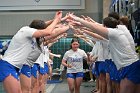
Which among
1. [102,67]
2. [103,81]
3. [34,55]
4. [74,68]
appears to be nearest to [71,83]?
[74,68]

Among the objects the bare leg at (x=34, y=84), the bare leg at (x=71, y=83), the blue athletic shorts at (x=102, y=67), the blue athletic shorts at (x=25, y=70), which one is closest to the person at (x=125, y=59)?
the blue athletic shorts at (x=25, y=70)

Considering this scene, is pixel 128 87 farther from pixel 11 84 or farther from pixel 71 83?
pixel 71 83

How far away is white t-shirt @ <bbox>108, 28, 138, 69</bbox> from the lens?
535 cm

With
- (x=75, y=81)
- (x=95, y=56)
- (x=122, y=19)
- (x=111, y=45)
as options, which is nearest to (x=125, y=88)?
(x=111, y=45)

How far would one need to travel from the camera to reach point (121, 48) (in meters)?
5.41

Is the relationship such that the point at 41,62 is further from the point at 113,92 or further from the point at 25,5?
the point at 25,5

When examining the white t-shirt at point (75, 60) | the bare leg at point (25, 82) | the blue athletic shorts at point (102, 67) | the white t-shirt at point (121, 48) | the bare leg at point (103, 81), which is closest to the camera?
the white t-shirt at point (121, 48)

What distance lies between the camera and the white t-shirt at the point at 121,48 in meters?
5.35

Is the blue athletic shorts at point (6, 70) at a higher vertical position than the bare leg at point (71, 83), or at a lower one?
higher

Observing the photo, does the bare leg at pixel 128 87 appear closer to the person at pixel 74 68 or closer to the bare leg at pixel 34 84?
the bare leg at pixel 34 84

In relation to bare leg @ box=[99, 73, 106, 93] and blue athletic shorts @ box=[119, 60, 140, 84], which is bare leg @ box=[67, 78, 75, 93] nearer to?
bare leg @ box=[99, 73, 106, 93]

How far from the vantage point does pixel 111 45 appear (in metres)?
5.48

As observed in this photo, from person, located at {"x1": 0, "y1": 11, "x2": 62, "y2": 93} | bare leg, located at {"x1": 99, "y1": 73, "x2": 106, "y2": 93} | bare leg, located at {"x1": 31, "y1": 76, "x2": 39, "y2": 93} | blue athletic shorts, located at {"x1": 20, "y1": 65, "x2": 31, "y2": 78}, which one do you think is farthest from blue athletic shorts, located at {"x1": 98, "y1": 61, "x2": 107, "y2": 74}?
person, located at {"x1": 0, "y1": 11, "x2": 62, "y2": 93}

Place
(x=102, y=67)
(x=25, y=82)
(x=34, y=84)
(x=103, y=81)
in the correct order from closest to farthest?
(x=25, y=82), (x=34, y=84), (x=102, y=67), (x=103, y=81)
